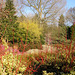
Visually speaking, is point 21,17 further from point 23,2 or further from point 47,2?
point 47,2

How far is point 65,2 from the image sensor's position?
16016 mm

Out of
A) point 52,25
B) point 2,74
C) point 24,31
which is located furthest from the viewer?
point 52,25

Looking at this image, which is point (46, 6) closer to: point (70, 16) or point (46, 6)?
point (46, 6)

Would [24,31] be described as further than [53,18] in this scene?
No

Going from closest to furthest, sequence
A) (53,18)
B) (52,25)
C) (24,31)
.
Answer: (24,31) → (53,18) → (52,25)

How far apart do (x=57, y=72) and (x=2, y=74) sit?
61.6 inches

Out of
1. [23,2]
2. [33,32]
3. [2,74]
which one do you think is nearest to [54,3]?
[23,2]

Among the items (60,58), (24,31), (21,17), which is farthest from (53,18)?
(60,58)

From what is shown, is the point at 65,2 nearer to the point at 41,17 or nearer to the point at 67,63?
the point at 41,17

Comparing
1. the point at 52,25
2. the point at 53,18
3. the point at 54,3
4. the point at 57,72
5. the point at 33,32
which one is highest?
the point at 54,3

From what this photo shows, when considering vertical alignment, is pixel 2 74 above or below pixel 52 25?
below

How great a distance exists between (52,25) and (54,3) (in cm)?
394

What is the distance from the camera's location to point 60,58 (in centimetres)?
266

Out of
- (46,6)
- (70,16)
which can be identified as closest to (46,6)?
(46,6)
